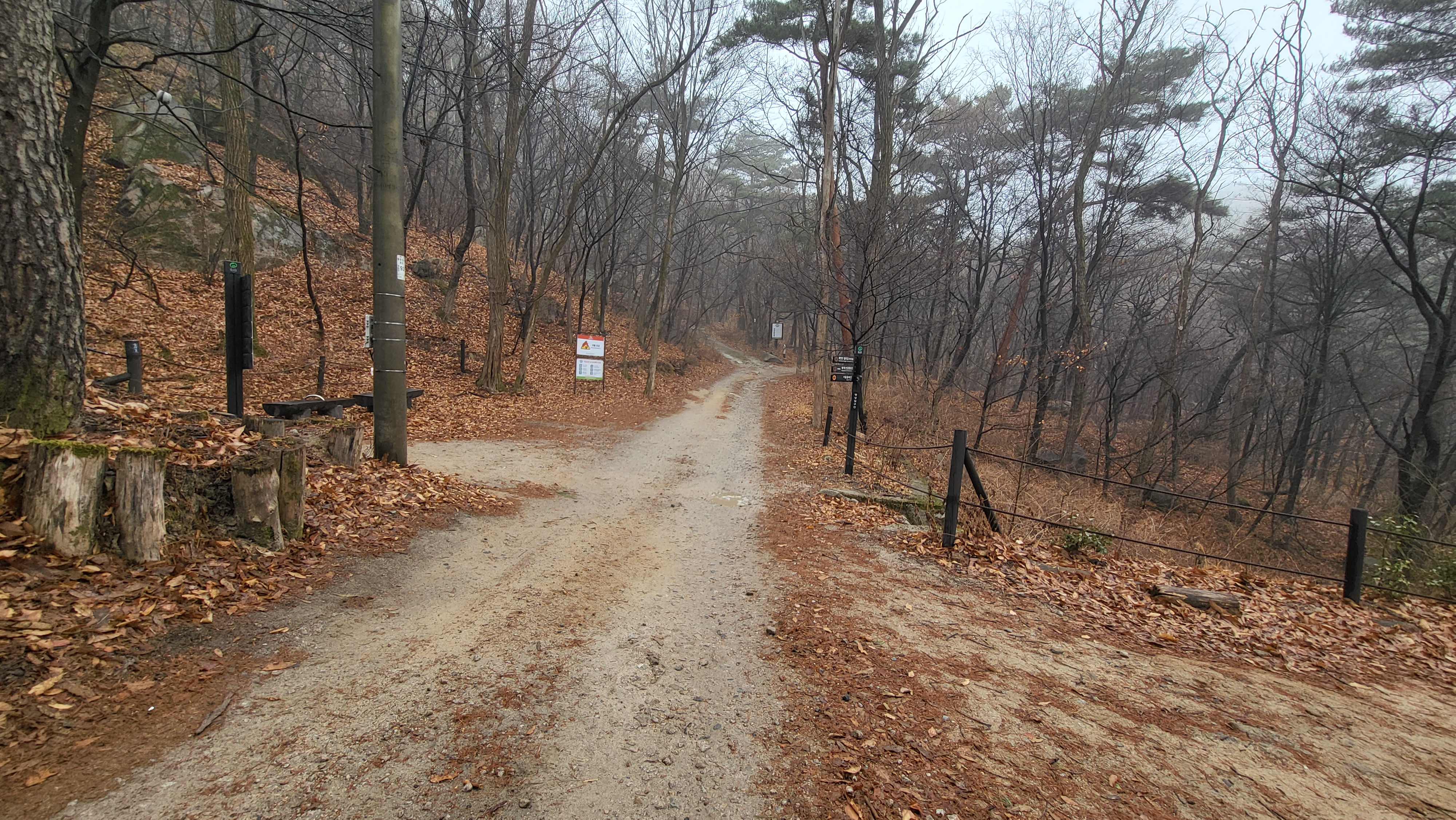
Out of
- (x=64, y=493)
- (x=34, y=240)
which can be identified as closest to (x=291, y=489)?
(x=64, y=493)

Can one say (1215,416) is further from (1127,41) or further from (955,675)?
(955,675)

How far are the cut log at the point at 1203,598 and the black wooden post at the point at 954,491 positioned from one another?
1.83 meters

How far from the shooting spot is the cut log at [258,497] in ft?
13.2

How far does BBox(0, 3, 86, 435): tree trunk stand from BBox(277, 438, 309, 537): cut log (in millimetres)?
1155

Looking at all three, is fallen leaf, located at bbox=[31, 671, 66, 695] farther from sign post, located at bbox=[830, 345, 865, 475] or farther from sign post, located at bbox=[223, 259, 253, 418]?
sign post, located at bbox=[830, 345, 865, 475]

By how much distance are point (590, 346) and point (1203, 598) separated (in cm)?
1408

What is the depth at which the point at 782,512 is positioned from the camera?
780 cm

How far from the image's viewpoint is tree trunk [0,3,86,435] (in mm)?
3510

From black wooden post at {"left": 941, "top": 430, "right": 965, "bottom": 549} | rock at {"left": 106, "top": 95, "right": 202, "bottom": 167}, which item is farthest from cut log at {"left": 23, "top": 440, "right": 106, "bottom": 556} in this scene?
rock at {"left": 106, "top": 95, "right": 202, "bottom": 167}

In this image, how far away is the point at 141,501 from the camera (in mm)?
3428

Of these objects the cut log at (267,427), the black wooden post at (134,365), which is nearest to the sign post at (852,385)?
the cut log at (267,427)

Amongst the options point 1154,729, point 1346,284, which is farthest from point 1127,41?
point 1154,729

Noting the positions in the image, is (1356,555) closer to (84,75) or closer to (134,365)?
(84,75)

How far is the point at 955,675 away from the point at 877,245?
10.3 m
